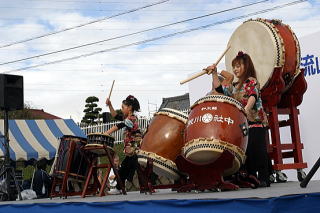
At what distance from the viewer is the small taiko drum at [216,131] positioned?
4129mm

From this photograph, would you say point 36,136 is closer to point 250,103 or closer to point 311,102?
point 311,102

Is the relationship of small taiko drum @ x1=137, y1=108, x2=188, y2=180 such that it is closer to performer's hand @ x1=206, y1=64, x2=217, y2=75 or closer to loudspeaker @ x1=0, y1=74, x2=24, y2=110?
performer's hand @ x1=206, y1=64, x2=217, y2=75

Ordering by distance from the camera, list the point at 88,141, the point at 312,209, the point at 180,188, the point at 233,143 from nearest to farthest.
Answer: the point at 312,209 < the point at 233,143 < the point at 180,188 < the point at 88,141

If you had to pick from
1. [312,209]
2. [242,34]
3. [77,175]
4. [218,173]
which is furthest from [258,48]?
[312,209]

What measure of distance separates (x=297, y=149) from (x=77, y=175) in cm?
263

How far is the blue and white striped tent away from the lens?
1257 centimetres

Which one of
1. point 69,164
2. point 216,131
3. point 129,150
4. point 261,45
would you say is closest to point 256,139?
point 216,131

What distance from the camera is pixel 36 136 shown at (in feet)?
44.3

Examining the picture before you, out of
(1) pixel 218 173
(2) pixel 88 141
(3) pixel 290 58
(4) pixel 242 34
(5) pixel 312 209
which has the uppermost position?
(4) pixel 242 34

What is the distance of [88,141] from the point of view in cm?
533

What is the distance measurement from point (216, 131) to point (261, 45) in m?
1.91

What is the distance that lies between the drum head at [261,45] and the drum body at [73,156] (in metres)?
2.17

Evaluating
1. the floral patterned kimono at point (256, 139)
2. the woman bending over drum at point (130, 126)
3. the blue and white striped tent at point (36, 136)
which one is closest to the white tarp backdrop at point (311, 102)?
the woman bending over drum at point (130, 126)

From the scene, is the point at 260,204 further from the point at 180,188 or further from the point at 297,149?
the point at 297,149
